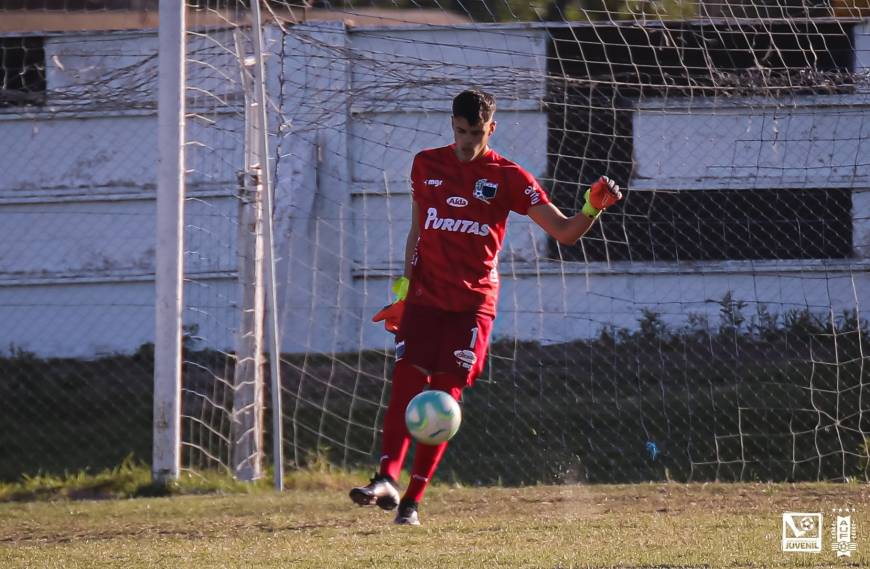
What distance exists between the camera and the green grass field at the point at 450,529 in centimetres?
476

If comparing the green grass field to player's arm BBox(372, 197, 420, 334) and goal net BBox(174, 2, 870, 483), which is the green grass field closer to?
player's arm BBox(372, 197, 420, 334)

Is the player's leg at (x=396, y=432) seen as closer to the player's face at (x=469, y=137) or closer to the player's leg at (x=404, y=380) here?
the player's leg at (x=404, y=380)

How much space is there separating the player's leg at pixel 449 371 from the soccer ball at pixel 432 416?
30 cm

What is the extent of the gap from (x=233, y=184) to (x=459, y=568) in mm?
5815

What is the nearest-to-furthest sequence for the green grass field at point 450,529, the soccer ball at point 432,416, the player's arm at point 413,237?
1. the green grass field at point 450,529
2. the soccer ball at point 432,416
3. the player's arm at point 413,237

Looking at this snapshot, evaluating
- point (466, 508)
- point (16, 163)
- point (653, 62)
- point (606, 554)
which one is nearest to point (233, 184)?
point (16, 163)

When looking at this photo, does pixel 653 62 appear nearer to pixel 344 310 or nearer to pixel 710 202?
pixel 710 202

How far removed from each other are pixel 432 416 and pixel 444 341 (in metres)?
0.52

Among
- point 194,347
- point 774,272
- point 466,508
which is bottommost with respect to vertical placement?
point 466,508

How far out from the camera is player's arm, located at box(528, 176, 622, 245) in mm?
4988

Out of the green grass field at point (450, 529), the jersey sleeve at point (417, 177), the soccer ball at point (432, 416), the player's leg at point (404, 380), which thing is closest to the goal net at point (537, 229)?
the green grass field at point (450, 529)

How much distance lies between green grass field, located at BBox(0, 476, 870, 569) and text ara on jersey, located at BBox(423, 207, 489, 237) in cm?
139

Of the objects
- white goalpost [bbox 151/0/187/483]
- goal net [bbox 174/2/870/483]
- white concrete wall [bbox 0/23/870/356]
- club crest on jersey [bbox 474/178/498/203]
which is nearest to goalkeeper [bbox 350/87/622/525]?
club crest on jersey [bbox 474/178/498/203]

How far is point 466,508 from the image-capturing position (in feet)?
21.8
